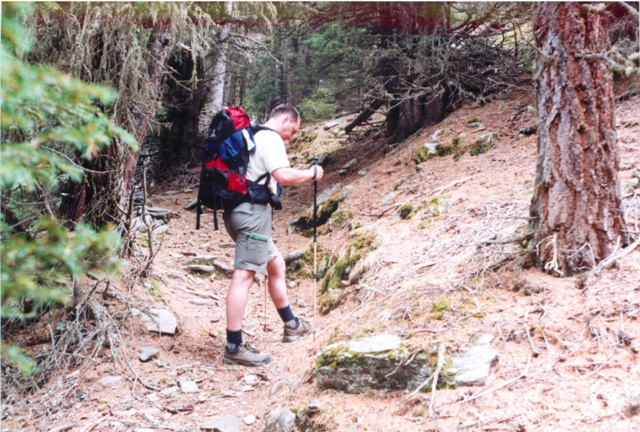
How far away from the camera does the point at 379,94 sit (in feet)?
30.1

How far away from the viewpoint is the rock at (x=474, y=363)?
9.50ft

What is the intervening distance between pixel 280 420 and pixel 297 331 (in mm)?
1716

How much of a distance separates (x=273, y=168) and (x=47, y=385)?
2.68 metres

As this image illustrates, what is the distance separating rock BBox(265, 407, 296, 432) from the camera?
3.43m

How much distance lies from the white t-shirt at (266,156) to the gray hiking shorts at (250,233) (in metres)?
0.28

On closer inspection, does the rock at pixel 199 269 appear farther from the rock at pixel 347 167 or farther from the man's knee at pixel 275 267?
the rock at pixel 347 167

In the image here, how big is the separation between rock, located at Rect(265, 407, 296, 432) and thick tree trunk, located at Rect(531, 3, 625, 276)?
2086mm

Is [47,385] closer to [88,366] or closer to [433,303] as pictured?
[88,366]

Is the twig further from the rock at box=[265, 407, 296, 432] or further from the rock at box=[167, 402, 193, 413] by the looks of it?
the rock at box=[167, 402, 193, 413]

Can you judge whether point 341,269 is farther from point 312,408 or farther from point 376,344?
point 312,408

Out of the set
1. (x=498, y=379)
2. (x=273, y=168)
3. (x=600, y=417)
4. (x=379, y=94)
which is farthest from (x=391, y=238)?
(x=379, y=94)

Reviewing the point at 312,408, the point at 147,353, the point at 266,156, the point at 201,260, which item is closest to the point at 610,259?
the point at 312,408

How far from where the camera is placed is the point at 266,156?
461cm

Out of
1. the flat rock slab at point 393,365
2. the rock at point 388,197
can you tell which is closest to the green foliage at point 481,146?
the rock at point 388,197
